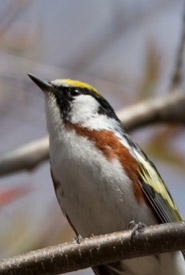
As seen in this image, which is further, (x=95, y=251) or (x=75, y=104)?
(x=75, y=104)

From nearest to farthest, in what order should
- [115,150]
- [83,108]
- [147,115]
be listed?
[115,150]
[83,108]
[147,115]

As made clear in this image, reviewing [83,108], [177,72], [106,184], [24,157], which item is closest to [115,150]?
[106,184]

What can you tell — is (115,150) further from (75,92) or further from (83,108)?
(75,92)

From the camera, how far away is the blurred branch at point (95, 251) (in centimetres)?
329

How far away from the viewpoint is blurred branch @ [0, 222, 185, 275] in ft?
10.8

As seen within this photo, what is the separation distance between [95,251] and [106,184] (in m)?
0.69

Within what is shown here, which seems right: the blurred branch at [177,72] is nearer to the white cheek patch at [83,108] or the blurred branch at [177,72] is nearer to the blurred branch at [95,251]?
the white cheek patch at [83,108]

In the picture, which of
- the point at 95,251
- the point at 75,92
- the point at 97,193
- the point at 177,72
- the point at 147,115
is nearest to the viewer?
the point at 95,251

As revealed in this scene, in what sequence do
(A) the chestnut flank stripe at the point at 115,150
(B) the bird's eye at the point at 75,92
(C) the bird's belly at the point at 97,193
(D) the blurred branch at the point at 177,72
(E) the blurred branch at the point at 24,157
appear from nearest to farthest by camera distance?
(C) the bird's belly at the point at 97,193, (A) the chestnut flank stripe at the point at 115,150, (B) the bird's eye at the point at 75,92, (E) the blurred branch at the point at 24,157, (D) the blurred branch at the point at 177,72

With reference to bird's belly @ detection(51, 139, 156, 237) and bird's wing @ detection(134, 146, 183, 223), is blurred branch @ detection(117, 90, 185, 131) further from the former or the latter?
bird's belly @ detection(51, 139, 156, 237)

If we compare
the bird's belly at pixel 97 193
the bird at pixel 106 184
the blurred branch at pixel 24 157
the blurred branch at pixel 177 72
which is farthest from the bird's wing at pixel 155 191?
the blurred branch at pixel 177 72

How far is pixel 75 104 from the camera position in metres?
4.64

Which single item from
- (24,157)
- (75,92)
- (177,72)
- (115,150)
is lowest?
(115,150)

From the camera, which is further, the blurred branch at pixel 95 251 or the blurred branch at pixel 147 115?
the blurred branch at pixel 147 115
